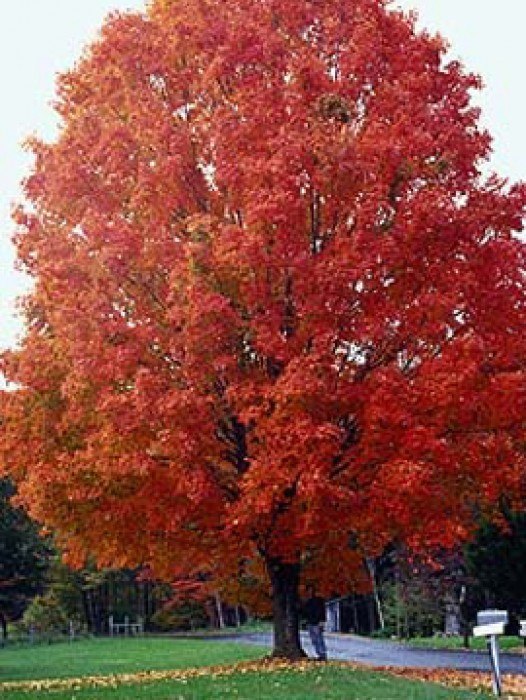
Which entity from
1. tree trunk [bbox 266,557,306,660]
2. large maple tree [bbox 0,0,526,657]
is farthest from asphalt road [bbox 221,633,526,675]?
large maple tree [bbox 0,0,526,657]

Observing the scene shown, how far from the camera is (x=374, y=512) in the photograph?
2094 cm

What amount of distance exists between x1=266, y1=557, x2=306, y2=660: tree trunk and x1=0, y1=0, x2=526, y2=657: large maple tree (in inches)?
2.5

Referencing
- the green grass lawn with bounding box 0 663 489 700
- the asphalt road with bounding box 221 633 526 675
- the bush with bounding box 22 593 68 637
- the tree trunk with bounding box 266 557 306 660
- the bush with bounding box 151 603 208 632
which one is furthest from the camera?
the bush with bounding box 22 593 68 637

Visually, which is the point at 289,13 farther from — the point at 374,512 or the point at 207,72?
the point at 374,512

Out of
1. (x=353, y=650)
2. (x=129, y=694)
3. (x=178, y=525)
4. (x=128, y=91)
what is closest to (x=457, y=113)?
(x=128, y=91)

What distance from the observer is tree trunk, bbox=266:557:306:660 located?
23.5m

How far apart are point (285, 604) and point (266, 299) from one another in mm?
6628

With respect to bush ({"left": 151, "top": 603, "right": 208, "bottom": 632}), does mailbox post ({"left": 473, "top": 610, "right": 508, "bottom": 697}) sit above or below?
below

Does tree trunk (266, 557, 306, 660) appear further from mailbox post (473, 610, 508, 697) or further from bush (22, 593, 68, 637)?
bush (22, 593, 68, 637)

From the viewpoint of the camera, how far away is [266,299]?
68.1 feet

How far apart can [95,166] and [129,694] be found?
34.0ft

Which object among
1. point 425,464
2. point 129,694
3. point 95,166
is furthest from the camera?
point 95,166

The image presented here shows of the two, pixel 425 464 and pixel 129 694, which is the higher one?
pixel 425 464

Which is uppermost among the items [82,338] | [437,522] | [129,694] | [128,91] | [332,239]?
[128,91]
